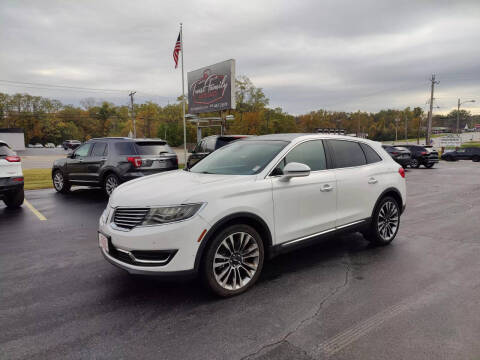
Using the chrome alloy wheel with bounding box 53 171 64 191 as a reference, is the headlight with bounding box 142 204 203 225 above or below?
above

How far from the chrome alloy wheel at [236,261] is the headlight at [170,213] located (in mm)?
472

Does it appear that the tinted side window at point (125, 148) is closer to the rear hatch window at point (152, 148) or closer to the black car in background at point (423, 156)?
the rear hatch window at point (152, 148)

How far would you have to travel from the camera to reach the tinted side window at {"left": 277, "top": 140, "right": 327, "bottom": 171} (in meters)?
4.13

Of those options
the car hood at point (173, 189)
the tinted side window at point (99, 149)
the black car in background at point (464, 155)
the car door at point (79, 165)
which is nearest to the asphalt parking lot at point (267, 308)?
the car hood at point (173, 189)

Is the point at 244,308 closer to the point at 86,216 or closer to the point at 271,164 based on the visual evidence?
the point at 271,164

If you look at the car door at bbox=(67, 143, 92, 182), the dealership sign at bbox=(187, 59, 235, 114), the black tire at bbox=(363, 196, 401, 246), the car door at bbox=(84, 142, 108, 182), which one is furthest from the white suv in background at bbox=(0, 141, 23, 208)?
the dealership sign at bbox=(187, 59, 235, 114)

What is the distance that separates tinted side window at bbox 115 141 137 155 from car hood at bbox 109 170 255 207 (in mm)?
5605

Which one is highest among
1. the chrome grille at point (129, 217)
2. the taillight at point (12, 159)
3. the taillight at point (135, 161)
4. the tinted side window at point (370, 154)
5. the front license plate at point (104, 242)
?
the tinted side window at point (370, 154)

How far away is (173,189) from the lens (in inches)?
134

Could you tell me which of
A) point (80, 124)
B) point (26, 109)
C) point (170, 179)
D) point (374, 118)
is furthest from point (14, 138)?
point (374, 118)

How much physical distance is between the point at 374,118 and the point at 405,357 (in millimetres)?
149104

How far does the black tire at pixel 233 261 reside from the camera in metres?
3.29

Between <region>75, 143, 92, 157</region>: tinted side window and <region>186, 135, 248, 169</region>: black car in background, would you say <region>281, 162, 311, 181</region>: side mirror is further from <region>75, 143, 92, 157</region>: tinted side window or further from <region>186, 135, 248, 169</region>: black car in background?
<region>75, 143, 92, 157</region>: tinted side window

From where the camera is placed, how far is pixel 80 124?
353 feet
